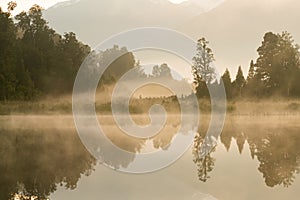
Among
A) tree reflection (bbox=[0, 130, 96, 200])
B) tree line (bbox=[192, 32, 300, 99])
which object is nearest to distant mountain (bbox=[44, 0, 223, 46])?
tree line (bbox=[192, 32, 300, 99])

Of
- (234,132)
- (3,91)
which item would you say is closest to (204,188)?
(234,132)

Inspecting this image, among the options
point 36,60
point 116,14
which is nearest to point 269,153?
point 36,60

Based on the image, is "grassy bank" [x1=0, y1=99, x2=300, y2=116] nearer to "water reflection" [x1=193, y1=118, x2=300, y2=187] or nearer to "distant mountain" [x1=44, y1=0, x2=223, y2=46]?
"water reflection" [x1=193, y1=118, x2=300, y2=187]

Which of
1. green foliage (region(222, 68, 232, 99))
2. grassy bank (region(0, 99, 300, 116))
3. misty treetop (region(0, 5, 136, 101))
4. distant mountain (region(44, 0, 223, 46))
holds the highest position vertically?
distant mountain (region(44, 0, 223, 46))

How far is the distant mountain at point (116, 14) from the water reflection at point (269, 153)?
411ft

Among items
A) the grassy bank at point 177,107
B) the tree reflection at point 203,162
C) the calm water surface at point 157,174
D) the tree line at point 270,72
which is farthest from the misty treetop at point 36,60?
the tree reflection at point 203,162

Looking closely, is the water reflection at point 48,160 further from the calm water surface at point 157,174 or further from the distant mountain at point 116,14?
the distant mountain at point 116,14

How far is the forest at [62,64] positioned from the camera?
31312 millimetres

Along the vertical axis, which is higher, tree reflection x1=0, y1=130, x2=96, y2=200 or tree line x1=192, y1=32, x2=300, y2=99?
tree line x1=192, y1=32, x2=300, y2=99

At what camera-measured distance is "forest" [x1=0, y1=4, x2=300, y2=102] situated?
31312 mm

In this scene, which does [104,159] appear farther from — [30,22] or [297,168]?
[30,22]

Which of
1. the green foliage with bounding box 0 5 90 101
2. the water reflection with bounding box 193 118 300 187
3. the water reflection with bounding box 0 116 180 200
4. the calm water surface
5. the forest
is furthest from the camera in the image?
the green foliage with bounding box 0 5 90 101

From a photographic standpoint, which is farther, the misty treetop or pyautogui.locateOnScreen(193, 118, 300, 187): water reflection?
the misty treetop

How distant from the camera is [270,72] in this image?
33.1m
